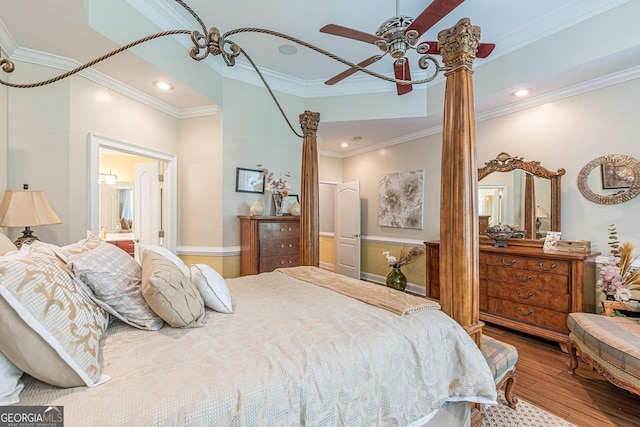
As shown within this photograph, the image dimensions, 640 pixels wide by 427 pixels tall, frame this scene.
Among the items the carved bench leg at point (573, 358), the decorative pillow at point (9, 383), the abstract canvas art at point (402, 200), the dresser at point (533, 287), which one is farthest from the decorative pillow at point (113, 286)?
the abstract canvas art at point (402, 200)

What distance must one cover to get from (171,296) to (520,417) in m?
2.23

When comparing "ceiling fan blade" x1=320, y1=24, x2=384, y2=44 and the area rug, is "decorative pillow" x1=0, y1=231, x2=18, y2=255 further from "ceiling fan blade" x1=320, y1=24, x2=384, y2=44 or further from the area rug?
the area rug

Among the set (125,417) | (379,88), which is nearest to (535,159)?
(379,88)

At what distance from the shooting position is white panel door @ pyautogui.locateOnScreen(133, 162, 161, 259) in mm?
3660

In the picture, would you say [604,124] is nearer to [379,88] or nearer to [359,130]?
[379,88]

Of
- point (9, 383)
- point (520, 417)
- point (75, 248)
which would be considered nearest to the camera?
point (9, 383)

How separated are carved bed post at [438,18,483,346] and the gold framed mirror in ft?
7.91

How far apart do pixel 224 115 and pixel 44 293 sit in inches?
121

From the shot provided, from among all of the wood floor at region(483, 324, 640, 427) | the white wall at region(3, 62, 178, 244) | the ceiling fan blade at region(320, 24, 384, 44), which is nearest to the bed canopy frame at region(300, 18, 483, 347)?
the ceiling fan blade at region(320, 24, 384, 44)

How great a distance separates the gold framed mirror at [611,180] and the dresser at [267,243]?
317 cm

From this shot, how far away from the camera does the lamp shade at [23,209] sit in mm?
2004

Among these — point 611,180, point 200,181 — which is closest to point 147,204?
point 200,181

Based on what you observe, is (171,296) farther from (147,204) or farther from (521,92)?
(521,92)

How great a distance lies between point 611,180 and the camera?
281cm
